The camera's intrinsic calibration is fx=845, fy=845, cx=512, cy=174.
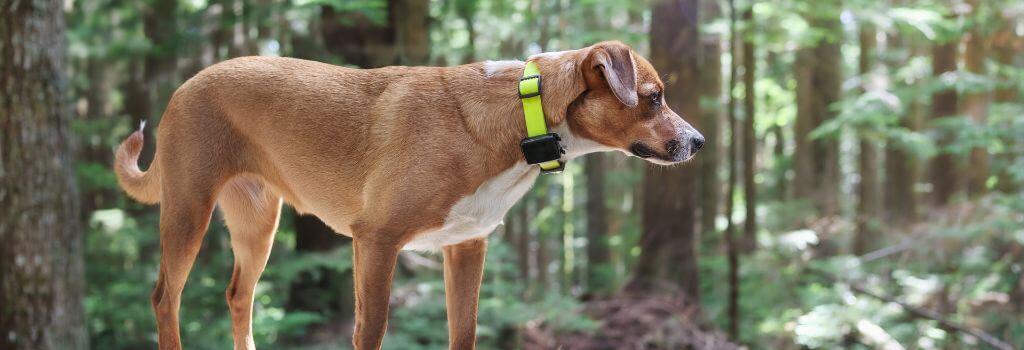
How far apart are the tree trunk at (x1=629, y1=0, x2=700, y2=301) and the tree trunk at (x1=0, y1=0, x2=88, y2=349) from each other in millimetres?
6858

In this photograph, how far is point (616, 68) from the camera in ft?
10.2

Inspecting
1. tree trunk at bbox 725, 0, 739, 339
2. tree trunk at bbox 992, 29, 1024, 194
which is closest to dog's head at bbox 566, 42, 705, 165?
tree trunk at bbox 725, 0, 739, 339

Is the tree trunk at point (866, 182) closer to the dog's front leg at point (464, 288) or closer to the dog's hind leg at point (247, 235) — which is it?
the dog's front leg at point (464, 288)

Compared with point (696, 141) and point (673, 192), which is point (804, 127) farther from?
point (696, 141)

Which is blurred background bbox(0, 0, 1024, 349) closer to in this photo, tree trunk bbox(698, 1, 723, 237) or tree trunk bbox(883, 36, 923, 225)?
tree trunk bbox(698, 1, 723, 237)

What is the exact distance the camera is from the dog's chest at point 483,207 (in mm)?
3279

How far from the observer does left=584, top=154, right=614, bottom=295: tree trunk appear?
19156 mm

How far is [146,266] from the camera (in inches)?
424

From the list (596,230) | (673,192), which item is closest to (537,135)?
(673,192)

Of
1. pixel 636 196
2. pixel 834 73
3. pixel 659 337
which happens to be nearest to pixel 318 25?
pixel 659 337

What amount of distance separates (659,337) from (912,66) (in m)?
6.49

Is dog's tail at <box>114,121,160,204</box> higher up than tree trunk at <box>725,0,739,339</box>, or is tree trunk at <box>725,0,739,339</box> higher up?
dog's tail at <box>114,121,160,204</box>

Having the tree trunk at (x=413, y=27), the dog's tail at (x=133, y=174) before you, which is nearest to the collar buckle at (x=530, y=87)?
the dog's tail at (x=133, y=174)

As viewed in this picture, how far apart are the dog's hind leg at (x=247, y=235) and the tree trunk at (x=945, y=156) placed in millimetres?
14495
